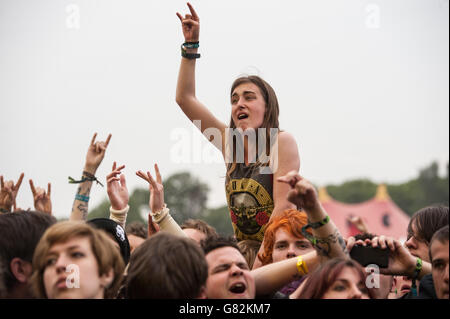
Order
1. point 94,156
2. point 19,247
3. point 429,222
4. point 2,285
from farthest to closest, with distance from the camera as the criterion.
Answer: point 94,156 < point 429,222 < point 19,247 < point 2,285

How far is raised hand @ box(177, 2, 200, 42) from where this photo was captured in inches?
194

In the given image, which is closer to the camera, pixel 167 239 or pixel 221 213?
pixel 167 239

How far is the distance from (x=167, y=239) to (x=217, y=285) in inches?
16.8

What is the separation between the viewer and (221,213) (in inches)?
3295

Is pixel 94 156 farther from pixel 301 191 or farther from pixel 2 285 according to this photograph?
pixel 301 191

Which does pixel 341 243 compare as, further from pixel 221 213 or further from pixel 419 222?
pixel 221 213

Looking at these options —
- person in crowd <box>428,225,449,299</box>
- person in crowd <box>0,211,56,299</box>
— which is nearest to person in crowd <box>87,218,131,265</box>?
person in crowd <box>0,211,56,299</box>

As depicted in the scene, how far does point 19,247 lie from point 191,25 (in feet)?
7.54

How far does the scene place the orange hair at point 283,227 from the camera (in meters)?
4.08

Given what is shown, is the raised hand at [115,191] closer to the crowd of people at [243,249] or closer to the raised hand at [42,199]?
the crowd of people at [243,249]

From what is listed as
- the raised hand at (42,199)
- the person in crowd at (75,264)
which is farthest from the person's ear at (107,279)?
the raised hand at (42,199)

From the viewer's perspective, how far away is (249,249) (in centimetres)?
459

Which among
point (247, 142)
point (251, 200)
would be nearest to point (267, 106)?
point (247, 142)
